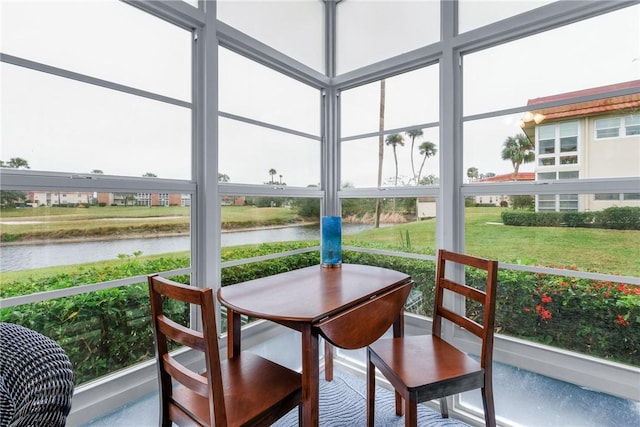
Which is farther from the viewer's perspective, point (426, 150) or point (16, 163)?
point (426, 150)

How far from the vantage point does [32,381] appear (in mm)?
746

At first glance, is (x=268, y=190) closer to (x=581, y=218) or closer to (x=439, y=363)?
(x=439, y=363)

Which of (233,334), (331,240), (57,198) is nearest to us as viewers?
(57,198)

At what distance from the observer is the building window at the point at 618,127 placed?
4.56 feet

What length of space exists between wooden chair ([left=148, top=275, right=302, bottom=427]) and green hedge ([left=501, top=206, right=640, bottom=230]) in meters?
1.43

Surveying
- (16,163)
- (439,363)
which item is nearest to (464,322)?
(439,363)

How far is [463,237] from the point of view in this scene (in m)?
1.85

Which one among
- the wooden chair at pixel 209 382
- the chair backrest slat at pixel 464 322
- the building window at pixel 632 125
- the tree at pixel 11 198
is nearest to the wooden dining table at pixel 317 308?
the wooden chair at pixel 209 382

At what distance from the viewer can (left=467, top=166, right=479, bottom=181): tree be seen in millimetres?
1816

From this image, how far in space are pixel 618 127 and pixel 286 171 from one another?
1875 millimetres

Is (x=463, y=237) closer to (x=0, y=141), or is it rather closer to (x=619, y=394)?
(x=619, y=394)

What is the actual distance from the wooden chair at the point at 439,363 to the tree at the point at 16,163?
179cm

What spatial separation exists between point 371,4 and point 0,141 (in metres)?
2.36

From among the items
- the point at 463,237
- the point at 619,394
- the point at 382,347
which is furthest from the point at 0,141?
the point at 619,394
